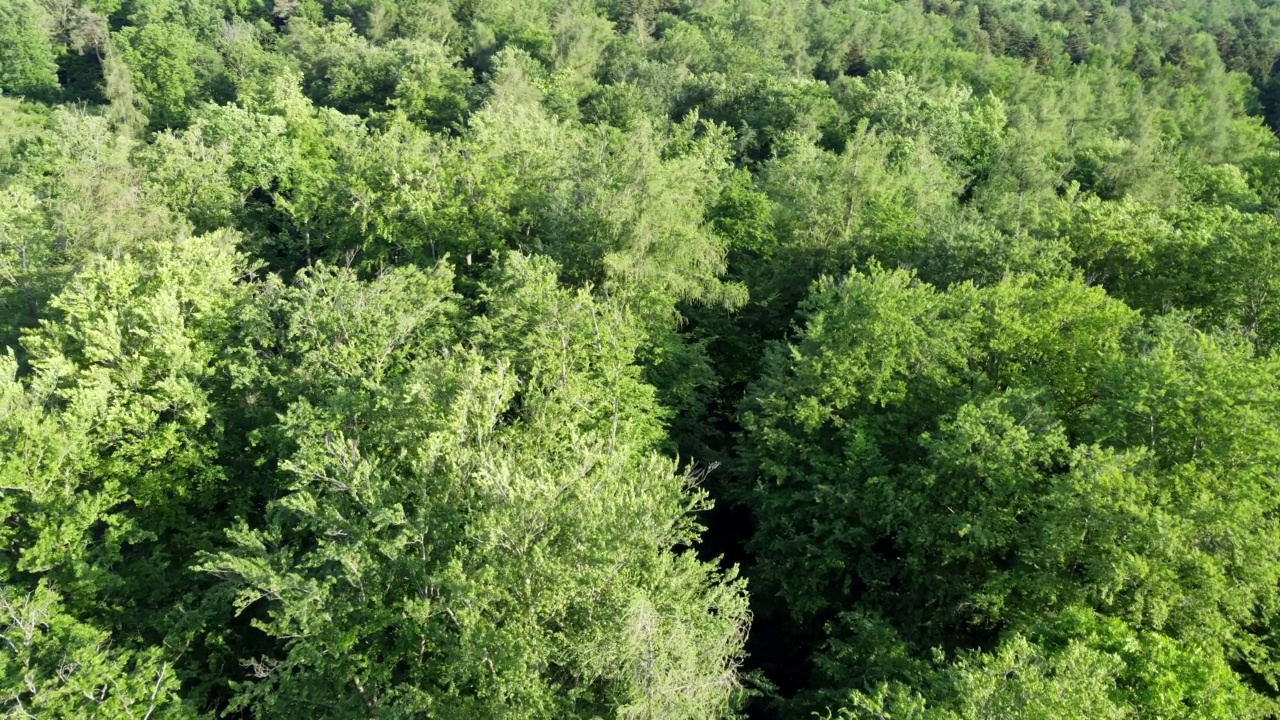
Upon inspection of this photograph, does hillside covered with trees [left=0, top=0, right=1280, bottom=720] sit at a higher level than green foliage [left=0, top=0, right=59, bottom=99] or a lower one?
higher

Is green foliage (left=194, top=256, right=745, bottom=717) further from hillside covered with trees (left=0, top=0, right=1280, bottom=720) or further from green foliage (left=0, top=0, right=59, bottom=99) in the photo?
green foliage (left=0, top=0, right=59, bottom=99)

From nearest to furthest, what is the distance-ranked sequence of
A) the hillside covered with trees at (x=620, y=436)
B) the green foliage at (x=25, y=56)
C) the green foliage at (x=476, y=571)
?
the green foliage at (x=476, y=571) → the hillside covered with trees at (x=620, y=436) → the green foliage at (x=25, y=56)

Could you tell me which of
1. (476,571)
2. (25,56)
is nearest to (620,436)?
(476,571)

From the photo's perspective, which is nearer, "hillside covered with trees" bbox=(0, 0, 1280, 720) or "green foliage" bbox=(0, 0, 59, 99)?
"hillside covered with trees" bbox=(0, 0, 1280, 720)

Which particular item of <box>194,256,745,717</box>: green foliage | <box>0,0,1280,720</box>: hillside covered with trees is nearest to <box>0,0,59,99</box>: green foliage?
<box>0,0,1280,720</box>: hillside covered with trees

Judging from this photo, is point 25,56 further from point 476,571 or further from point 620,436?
point 476,571

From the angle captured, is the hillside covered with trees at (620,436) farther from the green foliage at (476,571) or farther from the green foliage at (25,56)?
the green foliage at (25,56)

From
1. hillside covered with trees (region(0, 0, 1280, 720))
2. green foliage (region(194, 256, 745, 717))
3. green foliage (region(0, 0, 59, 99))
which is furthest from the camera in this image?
green foliage (region(0, 0, 59, 99))

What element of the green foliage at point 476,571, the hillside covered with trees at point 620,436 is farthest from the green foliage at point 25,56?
the green foliage at point 476,571

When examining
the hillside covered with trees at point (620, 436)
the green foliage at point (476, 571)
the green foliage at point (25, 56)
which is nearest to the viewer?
the green foliage at point (476, 571)

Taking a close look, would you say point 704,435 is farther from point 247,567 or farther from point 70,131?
point 70,131
